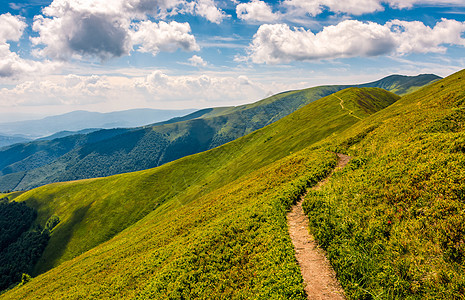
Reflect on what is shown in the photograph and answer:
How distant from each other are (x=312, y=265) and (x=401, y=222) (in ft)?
21.2

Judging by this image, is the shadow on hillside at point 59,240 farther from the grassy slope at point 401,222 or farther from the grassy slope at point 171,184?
the grassy slope at point 401,222

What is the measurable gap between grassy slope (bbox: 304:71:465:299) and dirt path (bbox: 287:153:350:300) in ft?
2.12

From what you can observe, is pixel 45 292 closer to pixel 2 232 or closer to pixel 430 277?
pixel 430 277

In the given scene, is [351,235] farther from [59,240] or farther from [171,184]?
[59,240]

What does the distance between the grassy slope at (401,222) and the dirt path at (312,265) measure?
647 millimetres

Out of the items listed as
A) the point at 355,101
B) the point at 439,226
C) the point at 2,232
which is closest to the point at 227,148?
the point at 355,101

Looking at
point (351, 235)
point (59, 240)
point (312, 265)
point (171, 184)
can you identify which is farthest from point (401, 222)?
point (59, 240)

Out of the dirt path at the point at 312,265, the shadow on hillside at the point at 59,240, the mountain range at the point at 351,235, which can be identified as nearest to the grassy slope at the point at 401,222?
the mountain range at the point at 351,235

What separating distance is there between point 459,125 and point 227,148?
12620 centimetres

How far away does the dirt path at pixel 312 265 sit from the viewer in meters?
12.1

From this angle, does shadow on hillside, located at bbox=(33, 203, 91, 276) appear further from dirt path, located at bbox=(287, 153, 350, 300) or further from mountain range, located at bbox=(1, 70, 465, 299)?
dirt path, located at bbox=(287, 153, 350, 300)

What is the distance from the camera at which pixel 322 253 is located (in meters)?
15.0

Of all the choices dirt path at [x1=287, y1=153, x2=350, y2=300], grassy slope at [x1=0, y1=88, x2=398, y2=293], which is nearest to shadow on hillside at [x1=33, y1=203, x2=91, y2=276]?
grassy slope at [x1=0, y1=88, x2=398, y2=293]

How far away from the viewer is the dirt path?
1208cm
